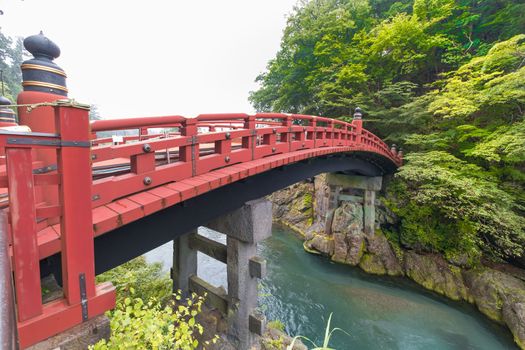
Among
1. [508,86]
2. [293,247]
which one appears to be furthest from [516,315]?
[293,247]

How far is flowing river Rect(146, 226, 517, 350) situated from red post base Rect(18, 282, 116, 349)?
276 inches

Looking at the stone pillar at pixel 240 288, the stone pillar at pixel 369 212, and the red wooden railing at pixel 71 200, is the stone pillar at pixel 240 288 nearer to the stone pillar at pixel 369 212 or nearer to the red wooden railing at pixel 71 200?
the red wooden railing at pixel 71 200

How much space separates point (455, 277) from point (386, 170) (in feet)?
17.7

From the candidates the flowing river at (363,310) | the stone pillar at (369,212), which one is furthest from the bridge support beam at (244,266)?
the stone pillar at (369,212)

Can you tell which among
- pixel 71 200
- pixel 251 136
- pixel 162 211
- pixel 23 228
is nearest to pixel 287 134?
pixel 251 136

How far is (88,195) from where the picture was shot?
5.20 feet

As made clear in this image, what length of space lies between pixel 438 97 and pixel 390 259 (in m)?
6.88

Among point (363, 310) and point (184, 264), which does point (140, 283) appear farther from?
point (363, 310)

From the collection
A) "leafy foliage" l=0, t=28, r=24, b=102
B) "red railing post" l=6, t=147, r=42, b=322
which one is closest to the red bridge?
"red railing post" l=6, t=147, r=42, b=322

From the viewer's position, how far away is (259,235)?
3.95 m

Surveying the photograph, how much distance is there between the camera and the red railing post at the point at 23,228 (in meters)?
1.27

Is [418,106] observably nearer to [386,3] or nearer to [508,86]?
[508,86]

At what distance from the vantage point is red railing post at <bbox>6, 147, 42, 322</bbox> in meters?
1.27

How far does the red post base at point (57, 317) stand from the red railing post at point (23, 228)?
6cm
